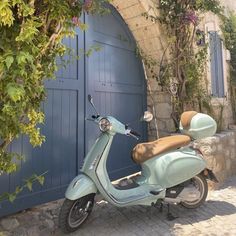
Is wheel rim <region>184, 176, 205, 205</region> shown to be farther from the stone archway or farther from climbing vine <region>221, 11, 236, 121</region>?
climbing vine <region>221, 11, 236, 121</region>

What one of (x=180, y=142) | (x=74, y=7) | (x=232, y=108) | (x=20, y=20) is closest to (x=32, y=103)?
(x=20, y=20)

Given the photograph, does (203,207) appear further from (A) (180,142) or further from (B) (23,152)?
(B) (23,152)

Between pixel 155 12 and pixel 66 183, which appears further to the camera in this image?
pixel 155 12

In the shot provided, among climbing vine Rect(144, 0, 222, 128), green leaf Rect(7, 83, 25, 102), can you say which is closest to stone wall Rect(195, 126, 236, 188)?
climbing vine Rect(144, 0, 222, 128)

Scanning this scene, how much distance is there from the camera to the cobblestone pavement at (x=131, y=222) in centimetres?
281

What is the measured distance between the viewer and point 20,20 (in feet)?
6.61

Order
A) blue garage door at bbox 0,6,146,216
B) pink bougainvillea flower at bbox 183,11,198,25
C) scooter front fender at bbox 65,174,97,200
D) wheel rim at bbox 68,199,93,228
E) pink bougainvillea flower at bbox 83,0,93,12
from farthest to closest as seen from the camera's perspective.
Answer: pink bougainvillea flower at bbox 183,11,198,25
blue garage door at bbox 0,6,146,216
wheel rim at bbox 68,199,93,228
scooter front fender at bbox 65,174,97,200
pink bougainvillea flower at bbox 83,0,93,12

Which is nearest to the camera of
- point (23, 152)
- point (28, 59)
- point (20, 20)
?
point (28, 59)

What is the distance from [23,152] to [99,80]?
5.02ft

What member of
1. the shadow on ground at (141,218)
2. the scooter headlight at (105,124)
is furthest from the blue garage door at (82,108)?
the scooter headlight at (105,124)

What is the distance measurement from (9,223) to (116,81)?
2.45m

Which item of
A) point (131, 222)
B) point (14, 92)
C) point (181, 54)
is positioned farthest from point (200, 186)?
point (14, 92)

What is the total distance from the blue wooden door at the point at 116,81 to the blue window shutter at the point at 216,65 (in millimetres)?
1594

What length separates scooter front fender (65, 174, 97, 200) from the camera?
2.62 metres
